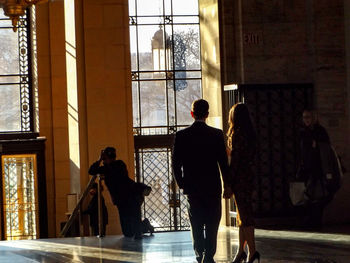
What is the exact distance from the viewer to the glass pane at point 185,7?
19781 mm

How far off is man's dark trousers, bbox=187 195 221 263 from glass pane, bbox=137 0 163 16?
10.8 meters

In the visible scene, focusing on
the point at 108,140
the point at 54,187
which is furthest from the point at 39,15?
the point at 108,140

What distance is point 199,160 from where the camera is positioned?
30.0 feet

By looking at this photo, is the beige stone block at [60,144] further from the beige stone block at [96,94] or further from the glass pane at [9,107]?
the beige stone block at [96,94]

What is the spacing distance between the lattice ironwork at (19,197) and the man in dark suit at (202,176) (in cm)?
1191

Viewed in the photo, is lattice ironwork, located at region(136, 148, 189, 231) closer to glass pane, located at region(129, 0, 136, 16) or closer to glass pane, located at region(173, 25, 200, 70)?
glass pane, located at region(173, 25, 200, 70)

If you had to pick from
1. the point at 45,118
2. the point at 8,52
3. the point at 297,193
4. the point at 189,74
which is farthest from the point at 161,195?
the point at 297,193

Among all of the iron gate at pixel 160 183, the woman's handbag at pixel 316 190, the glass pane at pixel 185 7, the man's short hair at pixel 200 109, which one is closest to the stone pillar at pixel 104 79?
the iron gate at pixel 160 183

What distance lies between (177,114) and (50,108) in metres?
3.11

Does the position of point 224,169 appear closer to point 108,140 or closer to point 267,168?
point 267,168

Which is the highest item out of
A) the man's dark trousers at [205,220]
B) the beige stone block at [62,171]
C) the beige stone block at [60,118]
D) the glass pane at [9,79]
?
the glass pane at [9,79]

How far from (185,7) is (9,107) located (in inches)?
182

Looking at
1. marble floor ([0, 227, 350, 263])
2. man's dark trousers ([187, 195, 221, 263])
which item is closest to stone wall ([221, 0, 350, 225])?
marble floor ([0, 227, 350, 263])

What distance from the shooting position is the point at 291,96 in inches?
552
